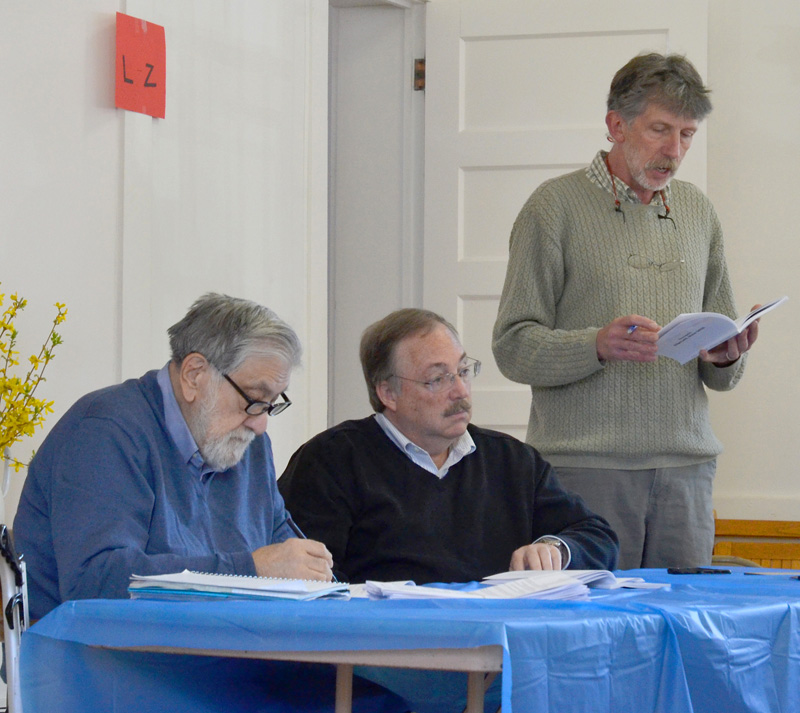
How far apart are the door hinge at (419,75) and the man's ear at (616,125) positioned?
167cm

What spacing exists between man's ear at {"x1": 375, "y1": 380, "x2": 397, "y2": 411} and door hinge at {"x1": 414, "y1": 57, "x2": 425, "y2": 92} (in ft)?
6.88

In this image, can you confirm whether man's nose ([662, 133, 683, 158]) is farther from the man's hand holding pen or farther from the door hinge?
the door hinge

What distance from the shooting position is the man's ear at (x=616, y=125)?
265 cm

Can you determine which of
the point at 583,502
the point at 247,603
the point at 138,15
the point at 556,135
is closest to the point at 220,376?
the point at 247,603

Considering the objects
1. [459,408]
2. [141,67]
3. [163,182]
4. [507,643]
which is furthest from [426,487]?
Result: [141,67]

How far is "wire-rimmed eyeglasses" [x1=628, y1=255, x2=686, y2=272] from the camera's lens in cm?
→ 263

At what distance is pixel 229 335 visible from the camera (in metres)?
1.95

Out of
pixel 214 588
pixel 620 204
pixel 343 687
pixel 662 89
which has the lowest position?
pixel 343 687

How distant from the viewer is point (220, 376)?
194 centimetres

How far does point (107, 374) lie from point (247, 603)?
6.03 feet

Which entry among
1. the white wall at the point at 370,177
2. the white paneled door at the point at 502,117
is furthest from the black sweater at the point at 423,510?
the white wall at the point at 370,177

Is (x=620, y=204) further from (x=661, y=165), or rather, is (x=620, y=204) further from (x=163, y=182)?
(x=163, y=182)

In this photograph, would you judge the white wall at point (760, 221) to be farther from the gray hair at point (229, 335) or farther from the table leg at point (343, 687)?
the table leg at point (343, 687)

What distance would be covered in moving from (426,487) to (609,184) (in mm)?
864
